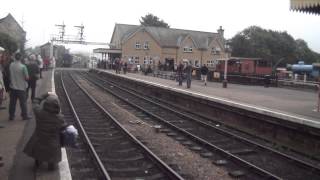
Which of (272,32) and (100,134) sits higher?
(272,32)

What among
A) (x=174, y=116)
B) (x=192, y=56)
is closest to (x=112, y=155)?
(x=174, y=116)

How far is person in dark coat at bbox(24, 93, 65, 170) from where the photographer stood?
317 inches

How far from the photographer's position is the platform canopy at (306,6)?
13.7m

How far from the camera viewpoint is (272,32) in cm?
11094

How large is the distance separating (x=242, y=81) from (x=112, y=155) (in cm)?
2761

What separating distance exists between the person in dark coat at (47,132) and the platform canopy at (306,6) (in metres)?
8.53

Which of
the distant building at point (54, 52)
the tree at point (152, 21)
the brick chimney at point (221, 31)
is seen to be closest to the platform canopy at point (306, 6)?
the distant building at point (54, 52)

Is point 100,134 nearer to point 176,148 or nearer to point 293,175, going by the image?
point 176,148

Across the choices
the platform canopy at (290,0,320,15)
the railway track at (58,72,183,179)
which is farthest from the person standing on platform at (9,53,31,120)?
the platform canopy at (290,0,320,15)

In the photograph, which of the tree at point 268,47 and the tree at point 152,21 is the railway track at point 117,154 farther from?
the tree at point 152,21

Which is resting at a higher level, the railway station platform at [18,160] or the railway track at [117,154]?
the railway station platform at [18,160]

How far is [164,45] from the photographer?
276 ft

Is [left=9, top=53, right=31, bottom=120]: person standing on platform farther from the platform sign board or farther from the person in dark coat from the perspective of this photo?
the platform sign board

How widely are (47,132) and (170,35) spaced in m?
80.8
